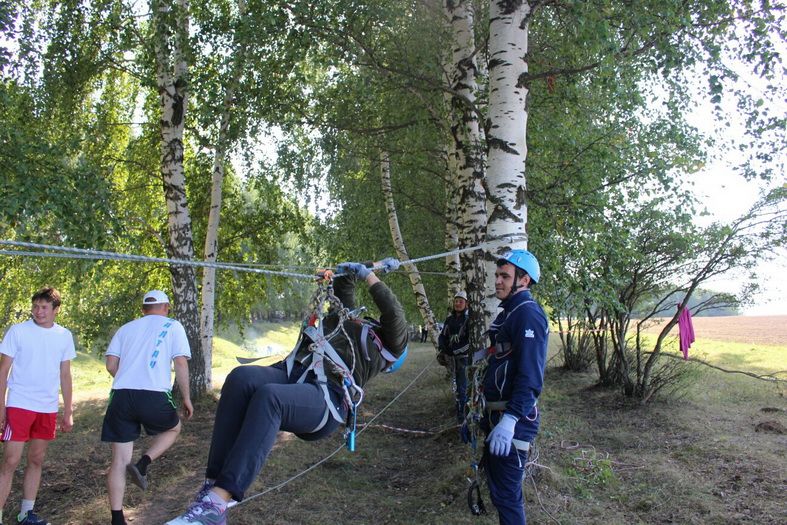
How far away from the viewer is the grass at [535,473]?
17.9 ft

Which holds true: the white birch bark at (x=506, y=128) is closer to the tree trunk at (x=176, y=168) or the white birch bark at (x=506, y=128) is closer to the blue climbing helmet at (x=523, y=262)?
the blue climbing helmet at (x=523, y=262)

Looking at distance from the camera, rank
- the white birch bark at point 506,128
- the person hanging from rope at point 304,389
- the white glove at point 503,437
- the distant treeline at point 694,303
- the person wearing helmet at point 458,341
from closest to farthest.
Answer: the person hanging from rope at point 304,389
the white glove at point 503,437
the white birch bark at point 506,128
the person wearing helmet at point 458,341
the distant treeline at point 694,303

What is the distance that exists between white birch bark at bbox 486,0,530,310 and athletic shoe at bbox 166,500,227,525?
3234mm

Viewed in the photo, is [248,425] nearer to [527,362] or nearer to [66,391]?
[527,362]

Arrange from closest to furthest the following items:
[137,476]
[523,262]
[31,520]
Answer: [523,262], [137,476], [31,520]

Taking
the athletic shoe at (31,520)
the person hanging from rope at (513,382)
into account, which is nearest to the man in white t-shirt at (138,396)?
the athletic shoe at (31,520)

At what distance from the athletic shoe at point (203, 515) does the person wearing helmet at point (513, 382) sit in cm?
164

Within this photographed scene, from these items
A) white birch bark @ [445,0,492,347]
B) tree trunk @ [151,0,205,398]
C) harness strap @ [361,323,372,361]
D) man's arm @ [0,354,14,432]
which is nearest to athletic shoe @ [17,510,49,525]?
man's arm @ [0,354,14,432]

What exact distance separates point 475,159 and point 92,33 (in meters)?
7.02

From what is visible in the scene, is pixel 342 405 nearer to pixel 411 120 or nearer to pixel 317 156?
pixel 411 120

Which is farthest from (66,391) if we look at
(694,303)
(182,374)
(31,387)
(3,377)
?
(694,303)

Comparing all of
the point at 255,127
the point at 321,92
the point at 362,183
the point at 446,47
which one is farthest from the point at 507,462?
the point at 362,183

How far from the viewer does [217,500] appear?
10.5 ft

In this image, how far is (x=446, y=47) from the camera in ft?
30.6
